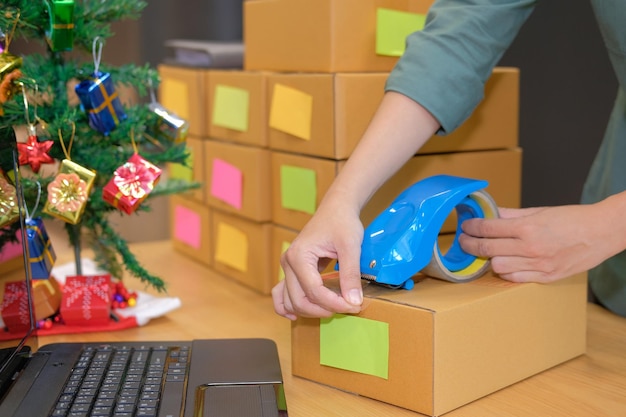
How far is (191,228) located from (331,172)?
1.46 ft

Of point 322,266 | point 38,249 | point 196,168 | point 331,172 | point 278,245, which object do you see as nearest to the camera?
point 322,266

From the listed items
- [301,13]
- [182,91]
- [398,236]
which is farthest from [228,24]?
[398,236]

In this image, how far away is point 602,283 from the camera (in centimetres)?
103

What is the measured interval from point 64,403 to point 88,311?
0.31 m

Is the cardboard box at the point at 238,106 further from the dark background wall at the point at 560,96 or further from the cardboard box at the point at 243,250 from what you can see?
the dark background wall at the point at 560,96

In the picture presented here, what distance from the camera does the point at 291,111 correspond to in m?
1.08

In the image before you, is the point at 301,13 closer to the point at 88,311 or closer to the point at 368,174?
the point at 368,174

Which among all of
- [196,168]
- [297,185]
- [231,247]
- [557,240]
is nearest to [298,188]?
[297,185]

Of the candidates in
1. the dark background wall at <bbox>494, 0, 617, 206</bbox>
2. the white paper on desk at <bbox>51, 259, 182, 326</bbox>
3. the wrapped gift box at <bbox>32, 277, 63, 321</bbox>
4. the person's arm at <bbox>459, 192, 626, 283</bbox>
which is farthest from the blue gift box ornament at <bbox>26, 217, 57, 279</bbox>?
the dark background wall at <bbox>494, 0, 617, 206</bbox>

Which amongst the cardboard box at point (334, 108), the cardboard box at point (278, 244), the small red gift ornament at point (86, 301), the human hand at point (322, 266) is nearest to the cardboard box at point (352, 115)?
the cardboard box at point (334, 108)

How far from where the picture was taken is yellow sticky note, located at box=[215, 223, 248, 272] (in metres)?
1.20

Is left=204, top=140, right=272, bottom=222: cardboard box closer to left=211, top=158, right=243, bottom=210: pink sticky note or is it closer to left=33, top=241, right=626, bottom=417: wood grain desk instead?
left=211, top=158, right=243, bottom=210: pink sticky note

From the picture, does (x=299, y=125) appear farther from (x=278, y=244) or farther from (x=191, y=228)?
(x=191, y=228)

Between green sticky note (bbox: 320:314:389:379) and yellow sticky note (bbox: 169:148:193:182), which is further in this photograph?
yellow sticky note (bbox: 169:148:193:182)
